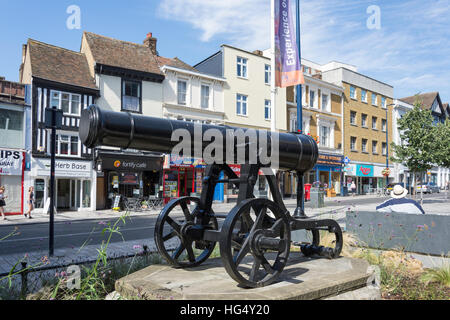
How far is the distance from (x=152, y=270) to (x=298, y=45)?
9541 millimetres

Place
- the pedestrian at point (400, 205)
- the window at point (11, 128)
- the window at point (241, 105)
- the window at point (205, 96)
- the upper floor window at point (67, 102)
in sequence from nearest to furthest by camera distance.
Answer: the pedestrian at point (400, 205) < the window at point (11, 128) < the upper floor window at point (67, 102) < the window at point (205, 96) < the window at point (241, 105)

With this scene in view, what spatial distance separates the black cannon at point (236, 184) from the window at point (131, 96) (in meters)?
20.3

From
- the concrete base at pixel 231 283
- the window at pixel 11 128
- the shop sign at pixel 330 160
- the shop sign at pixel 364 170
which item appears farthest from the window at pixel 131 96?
the shop sign at pixel 364 170

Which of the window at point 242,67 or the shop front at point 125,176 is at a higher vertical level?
the window at point 242,67

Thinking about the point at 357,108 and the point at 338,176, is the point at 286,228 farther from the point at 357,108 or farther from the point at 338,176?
the point at 357,108

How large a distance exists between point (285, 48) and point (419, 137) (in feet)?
44.2

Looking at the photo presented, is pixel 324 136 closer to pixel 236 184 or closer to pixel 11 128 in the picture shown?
pixel 11 128

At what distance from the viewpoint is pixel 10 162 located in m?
20.0

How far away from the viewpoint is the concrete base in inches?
143

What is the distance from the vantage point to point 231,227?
12.6ft

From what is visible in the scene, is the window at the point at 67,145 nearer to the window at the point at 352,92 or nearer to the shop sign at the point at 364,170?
the shop sign at the point at 364,170

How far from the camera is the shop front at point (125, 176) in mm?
22938

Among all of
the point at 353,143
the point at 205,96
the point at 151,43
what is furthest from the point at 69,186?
the point at 353,143

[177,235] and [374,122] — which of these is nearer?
[177,235]
